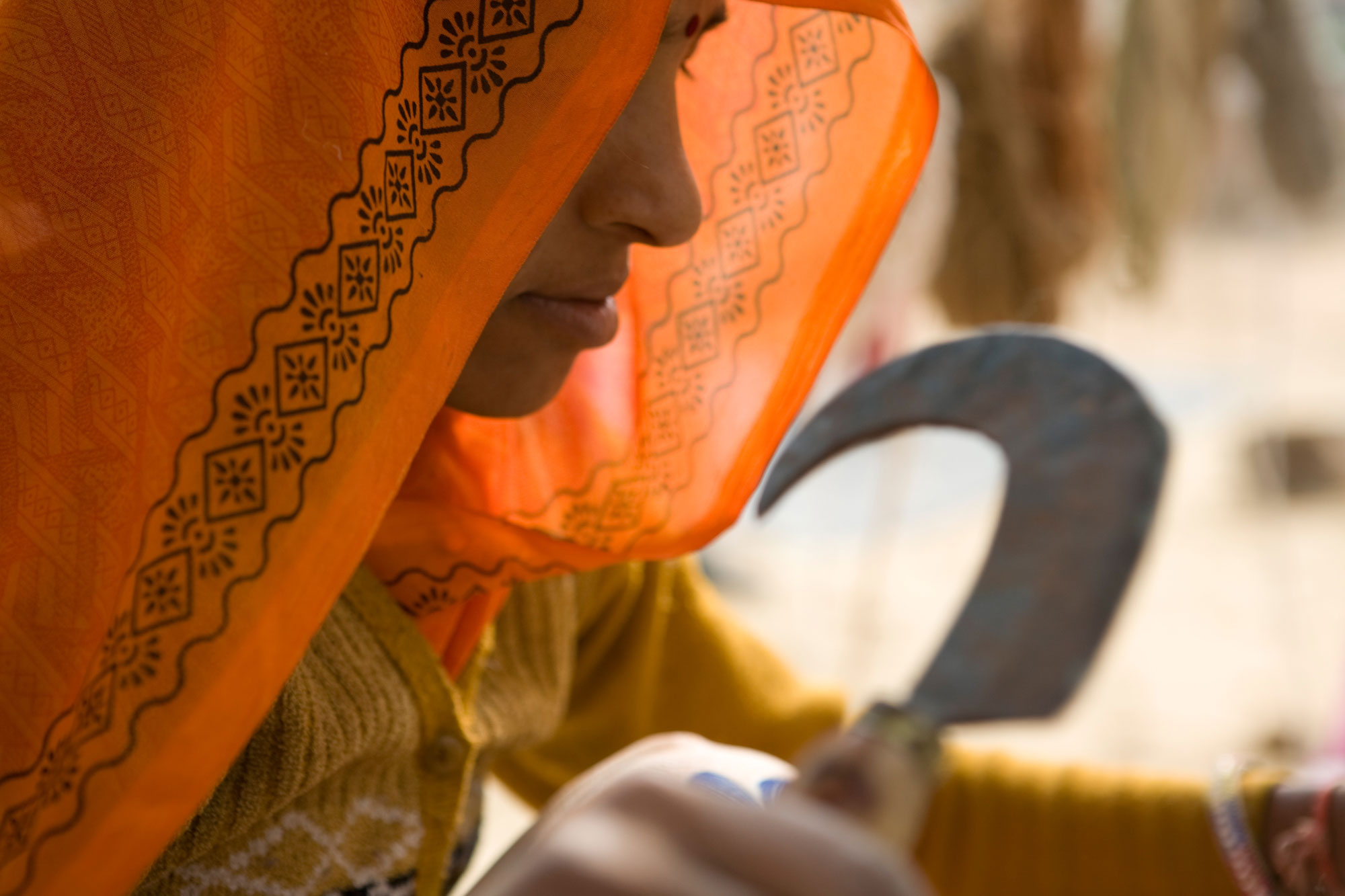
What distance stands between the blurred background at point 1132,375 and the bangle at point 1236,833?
9 centimetres

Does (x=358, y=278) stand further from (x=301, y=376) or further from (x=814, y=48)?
(x=814, y=48)

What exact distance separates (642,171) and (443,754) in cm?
36

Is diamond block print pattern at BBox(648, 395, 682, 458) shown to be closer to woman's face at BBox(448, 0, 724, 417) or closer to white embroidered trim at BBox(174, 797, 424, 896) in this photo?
woman's face at BBox(448, 0, 724, 417)

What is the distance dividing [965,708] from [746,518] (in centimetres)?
282

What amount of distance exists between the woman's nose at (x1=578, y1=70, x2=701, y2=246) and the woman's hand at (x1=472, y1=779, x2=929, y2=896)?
0.33 metres

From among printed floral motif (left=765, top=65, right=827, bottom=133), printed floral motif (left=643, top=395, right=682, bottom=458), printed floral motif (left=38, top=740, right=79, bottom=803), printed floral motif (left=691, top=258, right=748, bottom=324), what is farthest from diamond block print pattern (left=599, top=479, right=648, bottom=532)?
printed floral motif (left=38, top=740, right=79, bottom=803)

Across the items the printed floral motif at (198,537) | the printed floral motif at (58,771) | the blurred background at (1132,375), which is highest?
the printed floral motif at (198,537)

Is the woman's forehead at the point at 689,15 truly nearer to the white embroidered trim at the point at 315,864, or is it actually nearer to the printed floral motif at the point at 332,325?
the printed floral motif at the point at 332,325

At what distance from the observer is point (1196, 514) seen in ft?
13.8

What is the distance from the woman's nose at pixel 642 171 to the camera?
1.98 ft

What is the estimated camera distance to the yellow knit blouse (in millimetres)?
640

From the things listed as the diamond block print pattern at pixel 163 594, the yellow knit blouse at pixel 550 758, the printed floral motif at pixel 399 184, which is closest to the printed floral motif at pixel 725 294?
the yellow knit blouse at pixel 550 758

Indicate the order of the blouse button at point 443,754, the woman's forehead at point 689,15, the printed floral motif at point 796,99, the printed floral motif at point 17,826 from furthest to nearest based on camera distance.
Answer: the printed floral motif at point 796,99
the blouse button at point 443,754
the woman's forehead at point 689,15
the printed floral motif at point 17,826

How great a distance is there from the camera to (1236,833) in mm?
784
